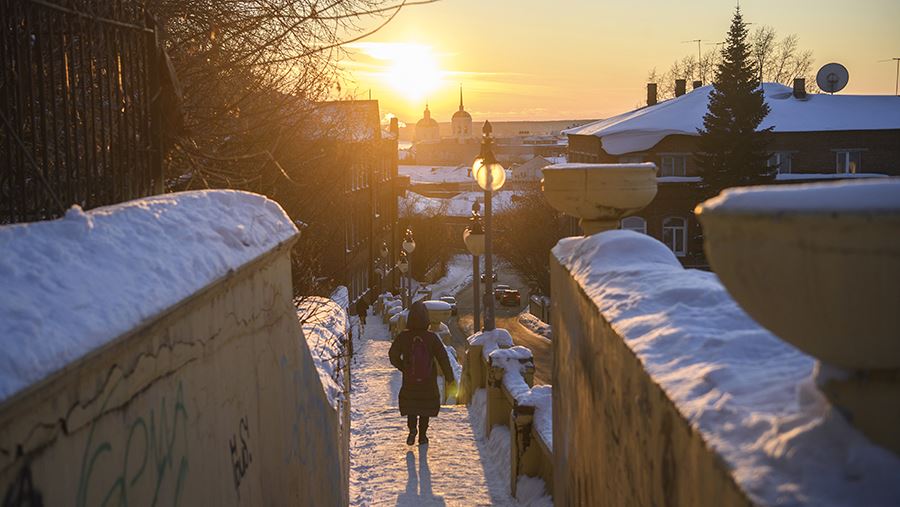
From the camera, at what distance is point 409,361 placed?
10875 mm

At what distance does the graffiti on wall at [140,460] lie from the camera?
2.68 m

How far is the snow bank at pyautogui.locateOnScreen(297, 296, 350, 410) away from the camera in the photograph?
26.9 ft

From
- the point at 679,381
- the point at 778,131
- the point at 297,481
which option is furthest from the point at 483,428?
the point at 778,131

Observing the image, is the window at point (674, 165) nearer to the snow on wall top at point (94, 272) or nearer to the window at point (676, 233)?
the window at point (676, 233)

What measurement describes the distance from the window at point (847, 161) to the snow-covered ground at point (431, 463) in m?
34.2

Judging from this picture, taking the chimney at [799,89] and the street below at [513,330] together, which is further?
the chimney at [799,89]

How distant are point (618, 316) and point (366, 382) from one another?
14.5 metres

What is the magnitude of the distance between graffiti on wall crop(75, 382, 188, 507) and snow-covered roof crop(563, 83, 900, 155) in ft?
133

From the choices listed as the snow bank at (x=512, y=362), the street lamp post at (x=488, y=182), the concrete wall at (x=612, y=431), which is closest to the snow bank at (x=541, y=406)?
the concrete wall at (x=612, y=431)

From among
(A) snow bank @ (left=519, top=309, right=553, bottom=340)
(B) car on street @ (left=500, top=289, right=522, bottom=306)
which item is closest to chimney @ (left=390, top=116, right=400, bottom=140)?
(B) car on street @ (left=500, top=289, right=522, bottom=306)

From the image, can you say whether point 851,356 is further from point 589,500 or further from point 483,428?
point 483,428

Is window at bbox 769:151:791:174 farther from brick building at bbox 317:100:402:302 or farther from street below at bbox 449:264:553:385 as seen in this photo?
brick building at bbox 317:100:402:302

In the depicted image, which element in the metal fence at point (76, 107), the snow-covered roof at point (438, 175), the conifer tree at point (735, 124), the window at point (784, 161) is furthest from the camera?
the snow-covered roof at point (438, 175)

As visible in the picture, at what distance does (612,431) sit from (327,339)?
5.63m
